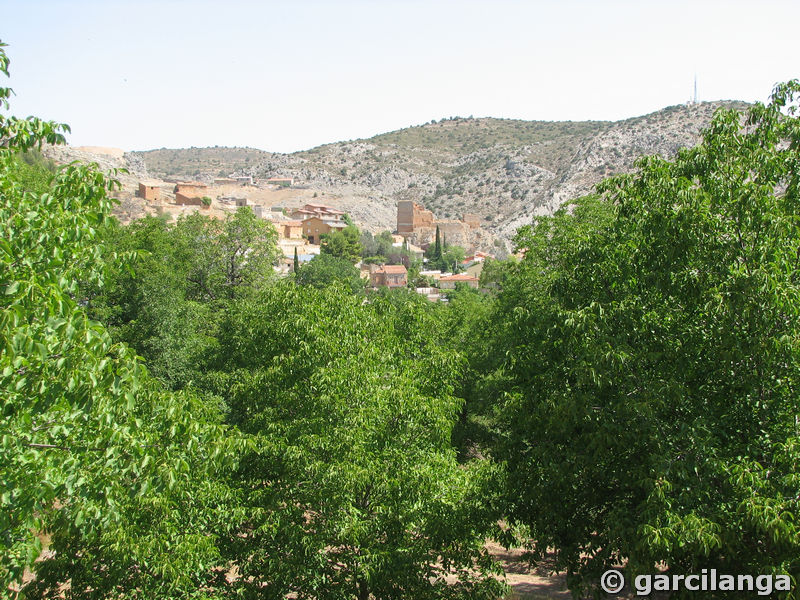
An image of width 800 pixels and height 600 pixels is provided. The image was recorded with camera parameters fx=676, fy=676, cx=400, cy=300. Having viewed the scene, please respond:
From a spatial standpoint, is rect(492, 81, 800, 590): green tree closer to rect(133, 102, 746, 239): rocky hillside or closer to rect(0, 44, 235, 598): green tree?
rect(0, 44, 235, 598): green tree

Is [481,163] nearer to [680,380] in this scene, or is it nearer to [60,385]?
[680,380]

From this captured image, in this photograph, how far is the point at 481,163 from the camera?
482 feet

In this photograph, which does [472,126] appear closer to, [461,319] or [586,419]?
[461,319]

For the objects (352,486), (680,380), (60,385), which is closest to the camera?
(60,385)

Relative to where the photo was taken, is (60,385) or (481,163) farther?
(481,163)

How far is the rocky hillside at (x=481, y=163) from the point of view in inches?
4405

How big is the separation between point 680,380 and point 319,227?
93.3 meters

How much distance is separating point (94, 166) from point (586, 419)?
6407 millimetres

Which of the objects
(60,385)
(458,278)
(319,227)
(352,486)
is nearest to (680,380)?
(352,486)

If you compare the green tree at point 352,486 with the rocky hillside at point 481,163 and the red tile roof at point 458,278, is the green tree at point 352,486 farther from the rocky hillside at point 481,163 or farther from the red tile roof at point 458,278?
the rocky hillside at point 481,163

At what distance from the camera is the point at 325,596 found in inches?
388

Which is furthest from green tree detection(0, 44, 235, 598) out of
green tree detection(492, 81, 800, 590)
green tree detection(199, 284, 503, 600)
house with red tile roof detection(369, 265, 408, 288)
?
house with red tile roof detection(369, 265, 408, 288)

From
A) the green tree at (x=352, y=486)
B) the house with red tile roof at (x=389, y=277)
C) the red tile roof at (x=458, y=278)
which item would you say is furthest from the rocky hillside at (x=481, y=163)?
the green tree at (x=352, y=486)

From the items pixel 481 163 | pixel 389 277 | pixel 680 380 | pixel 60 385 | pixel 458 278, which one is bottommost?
pixel 458 278
